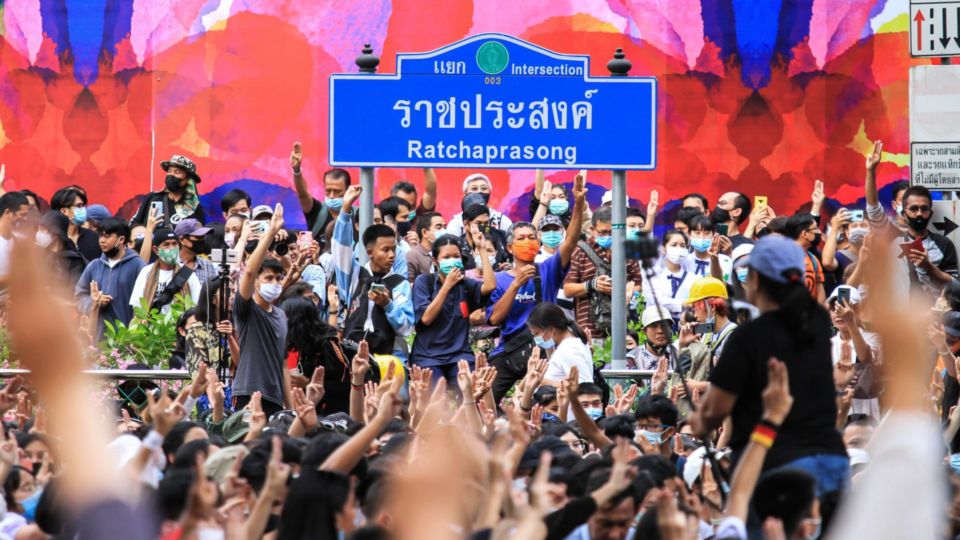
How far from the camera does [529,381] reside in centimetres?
983

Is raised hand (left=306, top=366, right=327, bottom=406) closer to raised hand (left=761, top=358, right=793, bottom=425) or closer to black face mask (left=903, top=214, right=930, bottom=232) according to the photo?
raised hand (left=761, top=358, right=793, bottom=425)

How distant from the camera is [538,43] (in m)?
19.3

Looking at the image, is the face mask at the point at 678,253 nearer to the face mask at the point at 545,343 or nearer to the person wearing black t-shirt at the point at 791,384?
the face mask at the point at 545,343

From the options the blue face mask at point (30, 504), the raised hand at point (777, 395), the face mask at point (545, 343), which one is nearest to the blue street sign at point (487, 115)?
the face mask at point (545, 343)

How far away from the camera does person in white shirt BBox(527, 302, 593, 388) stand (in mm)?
11242

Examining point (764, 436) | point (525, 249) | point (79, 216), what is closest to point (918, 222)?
point (525, 249)

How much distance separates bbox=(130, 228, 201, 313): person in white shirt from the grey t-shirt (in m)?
2.46

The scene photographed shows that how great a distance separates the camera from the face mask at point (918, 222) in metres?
14.1

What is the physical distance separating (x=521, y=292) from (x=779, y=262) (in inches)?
254

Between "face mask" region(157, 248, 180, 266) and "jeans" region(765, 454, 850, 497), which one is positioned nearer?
"jeans" region(765, 454, 850, 497)

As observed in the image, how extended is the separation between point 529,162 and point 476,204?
8.40 ft

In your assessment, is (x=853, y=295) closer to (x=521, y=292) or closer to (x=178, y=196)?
(x=521, y=292)

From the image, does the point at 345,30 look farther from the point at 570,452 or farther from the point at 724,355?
the point at 724,355

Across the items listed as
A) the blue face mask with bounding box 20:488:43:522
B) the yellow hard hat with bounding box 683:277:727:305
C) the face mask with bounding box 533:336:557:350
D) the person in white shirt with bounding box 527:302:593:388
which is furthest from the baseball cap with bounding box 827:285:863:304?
the blue face mask with bounding box 20:488:43:522
